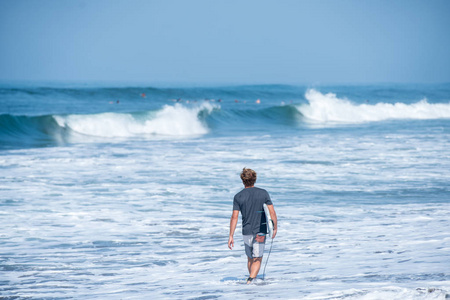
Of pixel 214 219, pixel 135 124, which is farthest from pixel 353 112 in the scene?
pixel 214 219

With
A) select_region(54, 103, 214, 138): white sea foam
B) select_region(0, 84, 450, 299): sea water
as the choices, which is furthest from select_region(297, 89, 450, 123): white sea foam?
select_region(0, 84, 450, 299): sea water

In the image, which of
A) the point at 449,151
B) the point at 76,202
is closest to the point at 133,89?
the point at 449,151

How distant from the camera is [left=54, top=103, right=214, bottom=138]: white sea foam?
3256 cm

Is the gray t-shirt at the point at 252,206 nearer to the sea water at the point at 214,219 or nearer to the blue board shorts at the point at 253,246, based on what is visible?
the blue board shorts at the point at 253,246

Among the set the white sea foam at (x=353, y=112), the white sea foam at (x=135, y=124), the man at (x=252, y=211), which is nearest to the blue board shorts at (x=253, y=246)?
the man at (x=252, y=211)

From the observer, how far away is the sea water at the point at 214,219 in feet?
22.0

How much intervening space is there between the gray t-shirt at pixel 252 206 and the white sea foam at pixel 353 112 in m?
38.7

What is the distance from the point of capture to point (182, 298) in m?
6.27

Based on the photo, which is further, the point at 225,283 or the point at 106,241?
the point at 106,241

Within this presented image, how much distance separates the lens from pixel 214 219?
1066 centimetres

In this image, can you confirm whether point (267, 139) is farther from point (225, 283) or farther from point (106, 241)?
point (225, 283)

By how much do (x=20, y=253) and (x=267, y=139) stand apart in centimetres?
1931

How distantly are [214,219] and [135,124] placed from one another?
24.1 metres

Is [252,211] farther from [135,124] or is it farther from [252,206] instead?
[135,124]
